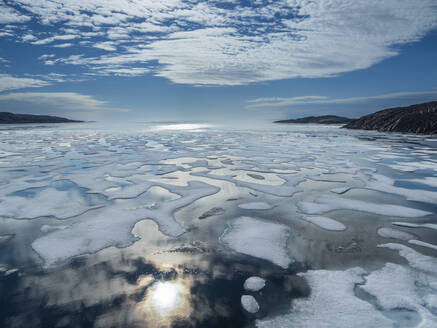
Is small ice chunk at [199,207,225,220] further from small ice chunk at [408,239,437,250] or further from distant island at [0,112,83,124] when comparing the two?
distant island at [0,112,83,124]

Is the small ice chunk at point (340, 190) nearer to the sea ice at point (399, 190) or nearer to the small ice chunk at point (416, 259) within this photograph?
the sea ice at point (399, 190)

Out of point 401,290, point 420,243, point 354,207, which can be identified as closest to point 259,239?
point 401,290

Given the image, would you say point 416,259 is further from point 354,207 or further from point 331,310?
point 354,207

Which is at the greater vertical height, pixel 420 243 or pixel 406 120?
pixel 406 120

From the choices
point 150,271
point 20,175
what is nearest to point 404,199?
point 150,271

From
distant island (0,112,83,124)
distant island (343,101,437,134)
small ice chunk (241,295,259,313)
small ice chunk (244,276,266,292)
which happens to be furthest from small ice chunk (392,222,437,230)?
distant island (0,112,83,124)

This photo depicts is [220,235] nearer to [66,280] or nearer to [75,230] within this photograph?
[66,280]
